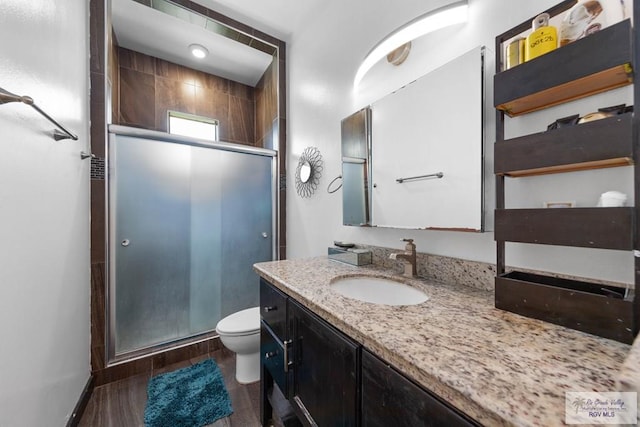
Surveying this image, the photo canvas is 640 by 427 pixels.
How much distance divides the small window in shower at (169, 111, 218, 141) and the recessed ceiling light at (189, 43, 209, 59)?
0.65 m

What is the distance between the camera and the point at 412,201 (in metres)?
1.21

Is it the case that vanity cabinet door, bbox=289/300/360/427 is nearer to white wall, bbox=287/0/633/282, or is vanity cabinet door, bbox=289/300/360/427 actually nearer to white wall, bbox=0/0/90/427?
white wall, bbox=287/0/633/282

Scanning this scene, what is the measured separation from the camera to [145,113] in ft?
8.78

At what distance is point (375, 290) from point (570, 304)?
687 millimetres

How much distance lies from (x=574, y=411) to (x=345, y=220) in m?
1.29

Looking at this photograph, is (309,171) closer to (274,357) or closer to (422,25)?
(422,25)

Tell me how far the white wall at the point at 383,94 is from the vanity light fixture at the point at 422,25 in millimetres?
38

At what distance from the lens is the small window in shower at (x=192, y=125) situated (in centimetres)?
288

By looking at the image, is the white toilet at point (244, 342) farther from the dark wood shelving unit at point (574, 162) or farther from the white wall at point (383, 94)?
the dark wood shelving unit at point (574, 162)

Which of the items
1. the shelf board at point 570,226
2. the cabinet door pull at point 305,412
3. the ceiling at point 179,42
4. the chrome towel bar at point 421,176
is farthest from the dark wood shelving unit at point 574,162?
the ceiling at point 179,42

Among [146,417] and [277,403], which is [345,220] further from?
[146,417]

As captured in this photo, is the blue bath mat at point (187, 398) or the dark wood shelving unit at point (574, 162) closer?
the dark wood shelving unit at point (574, 162)

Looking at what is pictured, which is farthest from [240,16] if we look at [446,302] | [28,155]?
[446,302]

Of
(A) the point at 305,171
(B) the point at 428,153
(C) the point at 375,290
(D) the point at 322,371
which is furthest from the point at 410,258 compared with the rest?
(A) the point at 305,171
